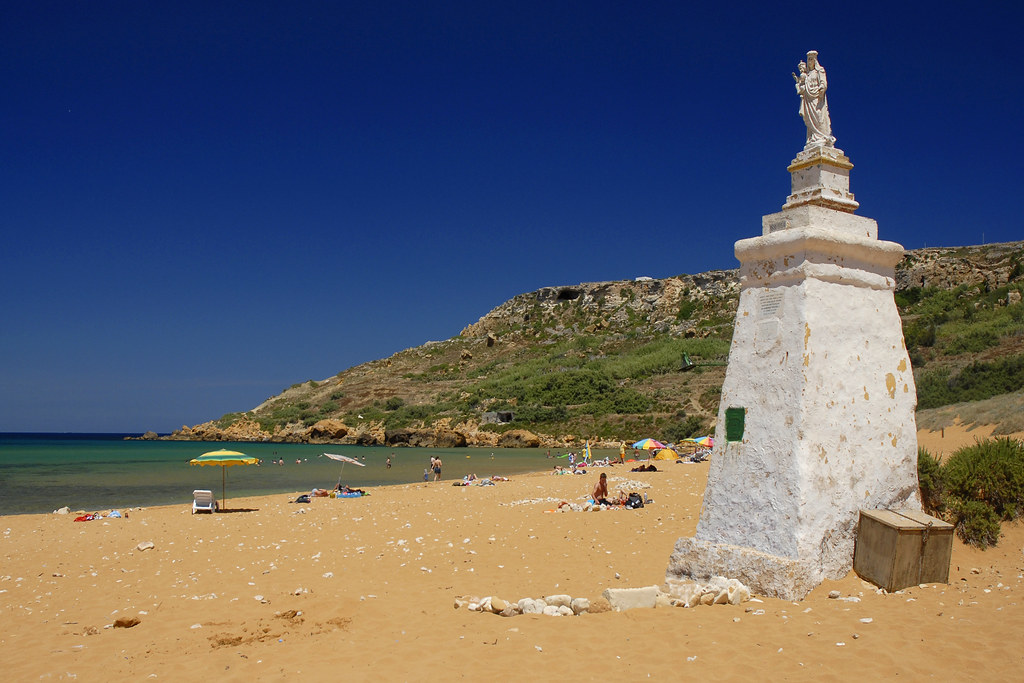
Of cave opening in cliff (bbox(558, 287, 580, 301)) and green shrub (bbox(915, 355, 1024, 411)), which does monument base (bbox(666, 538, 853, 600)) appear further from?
cave opening in cliff (bbox(558, 287, 580, 301))

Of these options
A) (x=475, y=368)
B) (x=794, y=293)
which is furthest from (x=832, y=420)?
(x=475, y=368)

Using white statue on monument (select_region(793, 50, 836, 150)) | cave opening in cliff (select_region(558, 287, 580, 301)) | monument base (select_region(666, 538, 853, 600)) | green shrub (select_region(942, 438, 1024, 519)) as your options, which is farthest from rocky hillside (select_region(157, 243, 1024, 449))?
monument base (select_region(666, 538, 853, 600))

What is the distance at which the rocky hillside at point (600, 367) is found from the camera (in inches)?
1476

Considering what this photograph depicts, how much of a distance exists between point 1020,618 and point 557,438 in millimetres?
45547

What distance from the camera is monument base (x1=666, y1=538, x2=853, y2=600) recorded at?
5.93 m

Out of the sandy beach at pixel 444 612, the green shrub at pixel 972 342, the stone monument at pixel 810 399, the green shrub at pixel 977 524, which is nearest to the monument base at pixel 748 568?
the stone monument at pixel 810 399

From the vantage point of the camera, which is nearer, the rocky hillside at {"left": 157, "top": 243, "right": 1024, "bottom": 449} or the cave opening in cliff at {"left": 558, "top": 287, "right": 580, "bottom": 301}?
the rocky hillside at {"left": 157, "top": 243, "right": 1024, "bottom": 449}

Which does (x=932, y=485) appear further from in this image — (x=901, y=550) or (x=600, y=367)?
(x=600, y=367)

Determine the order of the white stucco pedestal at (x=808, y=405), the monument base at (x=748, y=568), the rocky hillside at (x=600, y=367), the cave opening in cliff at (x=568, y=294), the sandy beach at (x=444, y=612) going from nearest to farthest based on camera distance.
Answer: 1. the sandy beach at (x=444, y=612)
2. the monument base at (x=748, y=568)
3. the white stucco pedestal at (x=808, y=405)
4. the rocky hillside at (x=600, y=367)
5. the cave opening in cliff at (x=568, y=294)

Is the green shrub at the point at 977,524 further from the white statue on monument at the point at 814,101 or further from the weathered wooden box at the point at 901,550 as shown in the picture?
the white statue on monument at the point at 814,101

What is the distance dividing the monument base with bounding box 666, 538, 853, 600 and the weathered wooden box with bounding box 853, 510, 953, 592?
0.72ft

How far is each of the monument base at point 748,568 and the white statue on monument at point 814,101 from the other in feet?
12.9

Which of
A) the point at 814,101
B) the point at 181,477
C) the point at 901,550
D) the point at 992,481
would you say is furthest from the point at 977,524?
the point at 181,477

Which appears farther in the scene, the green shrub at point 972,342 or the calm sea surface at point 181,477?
the green shrub at point 972,342
